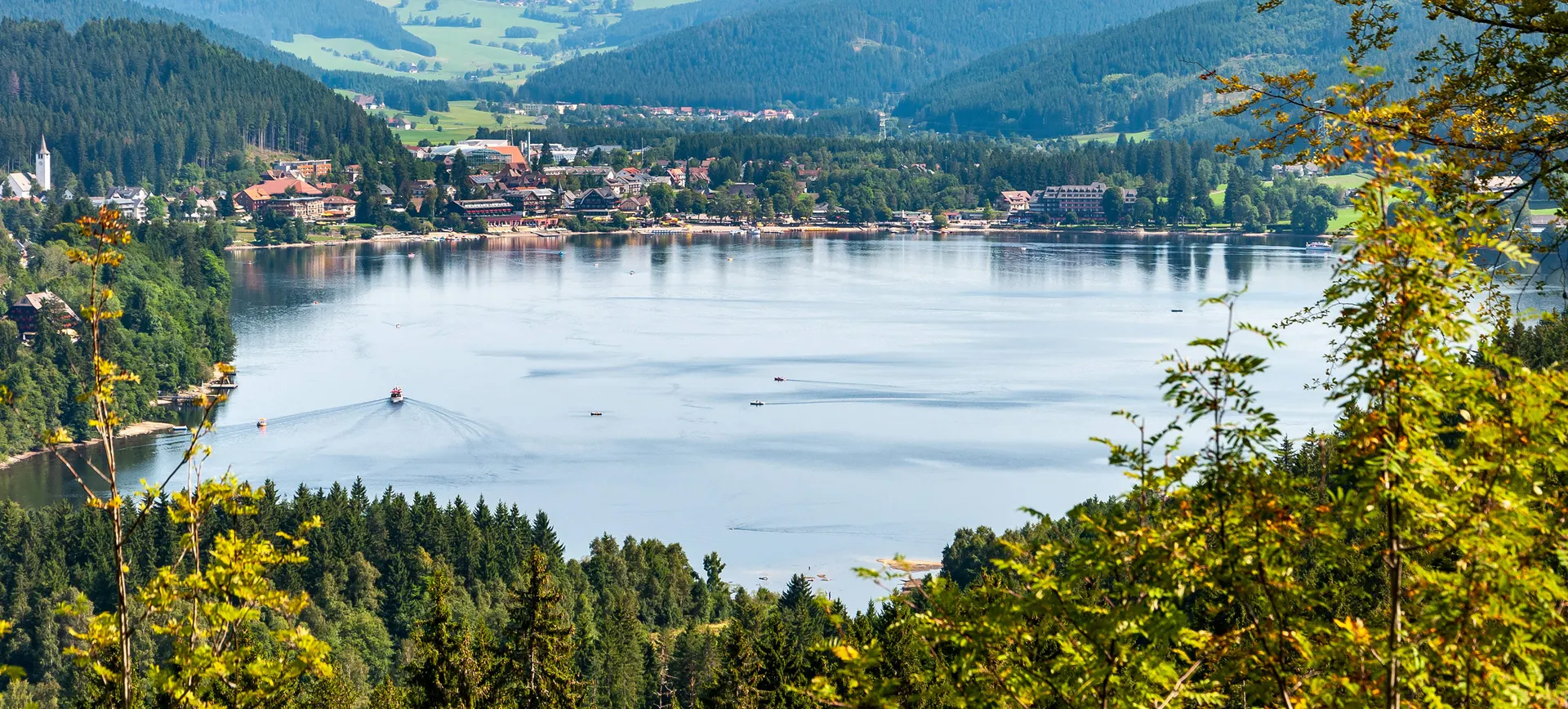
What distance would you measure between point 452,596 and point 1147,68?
100597 millimetres

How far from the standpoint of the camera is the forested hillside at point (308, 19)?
17738 cm

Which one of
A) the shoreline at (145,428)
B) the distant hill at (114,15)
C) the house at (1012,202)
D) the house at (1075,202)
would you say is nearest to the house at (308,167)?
the house at (1012,202)

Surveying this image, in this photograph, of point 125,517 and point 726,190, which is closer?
point 125,517

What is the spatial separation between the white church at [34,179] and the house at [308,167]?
8595mm

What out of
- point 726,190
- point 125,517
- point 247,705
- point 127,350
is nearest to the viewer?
point 247,705

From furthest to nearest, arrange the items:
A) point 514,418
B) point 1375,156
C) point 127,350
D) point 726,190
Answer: point 726,190 → point 127,350 → point 514,418 → point 1375,156

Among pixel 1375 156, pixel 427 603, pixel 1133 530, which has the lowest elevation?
pixel 427 603

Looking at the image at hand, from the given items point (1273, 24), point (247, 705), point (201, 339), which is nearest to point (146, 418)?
→ point (201, 339)

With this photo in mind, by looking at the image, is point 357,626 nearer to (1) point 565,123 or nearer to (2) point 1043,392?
(2) point 1043,392

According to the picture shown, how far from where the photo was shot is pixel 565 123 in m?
107

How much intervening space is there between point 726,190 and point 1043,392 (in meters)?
45.8

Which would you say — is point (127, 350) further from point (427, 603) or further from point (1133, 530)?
point (1133, 530)

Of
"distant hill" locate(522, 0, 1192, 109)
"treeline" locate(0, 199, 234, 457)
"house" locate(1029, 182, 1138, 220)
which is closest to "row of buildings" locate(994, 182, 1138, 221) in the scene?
"house" locate(1029, 182, 1138, 220)

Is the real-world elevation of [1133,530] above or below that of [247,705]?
above
